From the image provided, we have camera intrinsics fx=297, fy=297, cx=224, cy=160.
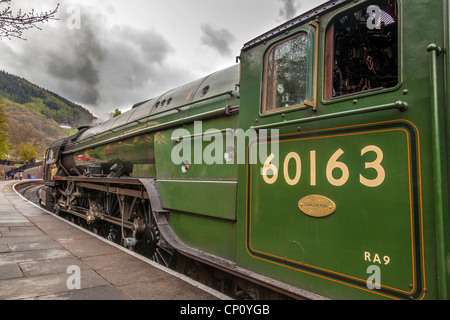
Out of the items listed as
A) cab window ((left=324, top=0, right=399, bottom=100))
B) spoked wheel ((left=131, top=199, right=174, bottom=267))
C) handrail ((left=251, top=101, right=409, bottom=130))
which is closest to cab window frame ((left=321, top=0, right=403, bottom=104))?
cab window ((left=324, top=0, right=399, bottom=100))

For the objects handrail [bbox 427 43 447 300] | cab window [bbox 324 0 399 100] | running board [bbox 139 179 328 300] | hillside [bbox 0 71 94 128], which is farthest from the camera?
hillside [bbox 0 71 94 128]

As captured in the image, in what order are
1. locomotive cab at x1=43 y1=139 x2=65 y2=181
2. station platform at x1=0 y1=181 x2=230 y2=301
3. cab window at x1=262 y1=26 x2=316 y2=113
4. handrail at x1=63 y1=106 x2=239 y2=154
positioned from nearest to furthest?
cab window at x1=262 y1=26 x2=316 y2=113
station platform at x1=0 y1=181 x2=230 y2=301
handrail at x1=63 y1=106 x2=239 y2=154
locomotive cab at x1=43 y1=139 x2=65 y2=181

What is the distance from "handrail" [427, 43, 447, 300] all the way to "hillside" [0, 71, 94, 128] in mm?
134587

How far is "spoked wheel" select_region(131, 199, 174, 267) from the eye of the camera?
4452mm

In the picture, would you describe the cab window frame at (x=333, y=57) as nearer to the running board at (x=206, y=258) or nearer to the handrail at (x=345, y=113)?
the handrail at (x=345, y=113)

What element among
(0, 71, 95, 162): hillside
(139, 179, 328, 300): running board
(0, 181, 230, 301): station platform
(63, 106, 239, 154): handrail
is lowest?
(0, 181, 230, 301): station platform

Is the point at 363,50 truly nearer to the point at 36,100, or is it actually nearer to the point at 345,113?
the point at 345,113

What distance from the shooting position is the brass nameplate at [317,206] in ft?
6.77

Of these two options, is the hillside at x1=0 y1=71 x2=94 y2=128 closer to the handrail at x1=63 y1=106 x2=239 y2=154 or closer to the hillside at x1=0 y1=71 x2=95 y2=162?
the hillside at x1=0 y1=71 x2=95 y2=162

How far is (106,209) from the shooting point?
646 cm

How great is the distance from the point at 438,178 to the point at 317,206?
76 centimetres

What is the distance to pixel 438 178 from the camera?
160 centimetres

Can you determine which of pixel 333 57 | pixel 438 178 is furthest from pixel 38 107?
pixel 438 178

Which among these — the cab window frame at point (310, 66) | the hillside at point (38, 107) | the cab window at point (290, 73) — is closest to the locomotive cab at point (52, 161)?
the cab window at point (290, 73)
